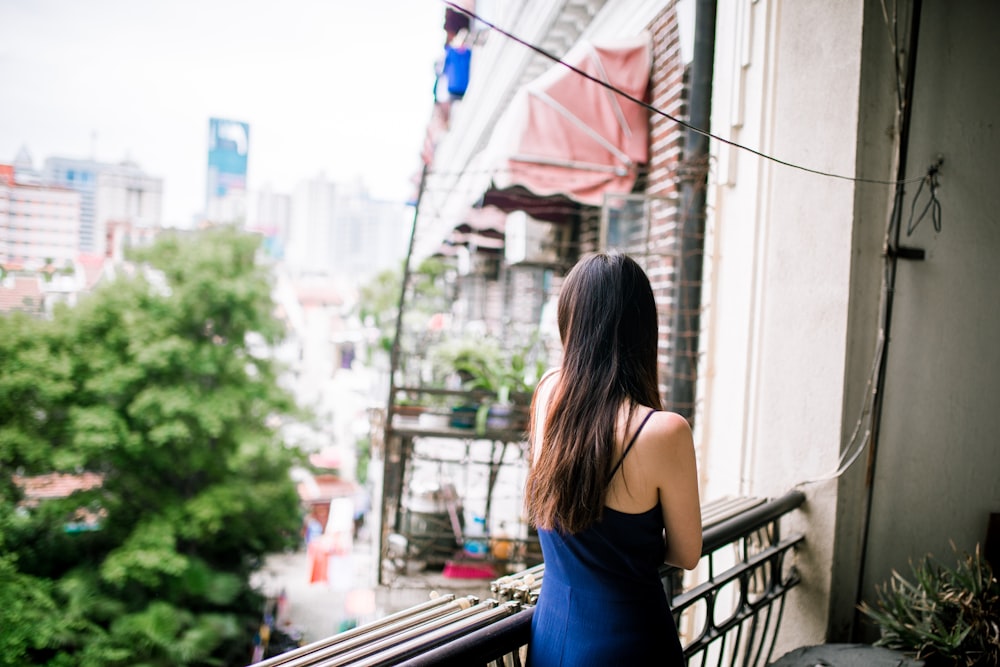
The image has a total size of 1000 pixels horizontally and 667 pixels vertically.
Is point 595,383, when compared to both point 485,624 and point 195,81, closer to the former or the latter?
point 485,624

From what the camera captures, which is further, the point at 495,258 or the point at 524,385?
the point at 495,258

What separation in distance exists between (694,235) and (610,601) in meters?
2.73

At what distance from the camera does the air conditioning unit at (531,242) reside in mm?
6074

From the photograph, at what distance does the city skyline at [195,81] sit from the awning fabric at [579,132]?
291 inches

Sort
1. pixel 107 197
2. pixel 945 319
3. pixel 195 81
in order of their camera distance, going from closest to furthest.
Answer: pixel 945 319, pixel 107 197, pixel 195 81

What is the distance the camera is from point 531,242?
6.11m

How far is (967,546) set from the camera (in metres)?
2.74

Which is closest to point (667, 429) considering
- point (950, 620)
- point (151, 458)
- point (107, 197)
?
point (950, 620)

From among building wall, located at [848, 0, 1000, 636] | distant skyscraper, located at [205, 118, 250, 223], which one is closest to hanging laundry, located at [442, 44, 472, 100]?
building wall, located at [848, 0, 1000, 636]

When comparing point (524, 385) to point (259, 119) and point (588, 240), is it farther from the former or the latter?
point (259, 119)

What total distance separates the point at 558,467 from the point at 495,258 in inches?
336

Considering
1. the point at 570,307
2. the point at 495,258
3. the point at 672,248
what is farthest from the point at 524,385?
the point at 495,258

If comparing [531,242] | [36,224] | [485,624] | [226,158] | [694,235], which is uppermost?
[226,158]

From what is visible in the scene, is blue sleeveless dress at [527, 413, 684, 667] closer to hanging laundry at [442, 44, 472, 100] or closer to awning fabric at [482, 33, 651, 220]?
awning fabric at [482, 33, 651, 220]
